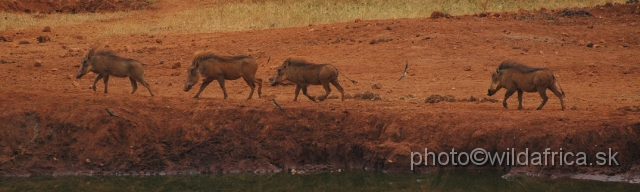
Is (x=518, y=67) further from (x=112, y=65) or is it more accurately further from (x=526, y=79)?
(x=112, y=65)

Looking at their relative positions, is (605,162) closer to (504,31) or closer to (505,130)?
(505,130)

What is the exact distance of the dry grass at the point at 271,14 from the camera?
20.1m

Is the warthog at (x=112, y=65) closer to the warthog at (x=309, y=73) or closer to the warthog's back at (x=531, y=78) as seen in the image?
the warthog at (x=309, y=73)

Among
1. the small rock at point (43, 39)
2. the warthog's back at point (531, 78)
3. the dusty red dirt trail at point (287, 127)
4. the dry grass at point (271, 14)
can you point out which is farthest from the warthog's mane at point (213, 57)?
the small rock at point (43, 39)

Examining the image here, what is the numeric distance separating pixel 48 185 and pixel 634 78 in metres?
9.57

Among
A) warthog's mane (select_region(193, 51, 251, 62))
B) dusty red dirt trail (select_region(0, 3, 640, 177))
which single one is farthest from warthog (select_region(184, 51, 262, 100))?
dusty red dirt trail (select_region(0, 3, 640, 177))

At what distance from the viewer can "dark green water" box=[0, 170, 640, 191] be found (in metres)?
10.2

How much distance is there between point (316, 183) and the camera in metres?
10.6

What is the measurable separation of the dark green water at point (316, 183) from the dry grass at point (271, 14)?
30.1 feet

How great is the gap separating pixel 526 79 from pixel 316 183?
3.01 meters

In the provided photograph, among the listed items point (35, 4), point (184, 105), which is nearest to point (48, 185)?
point (184, 105)

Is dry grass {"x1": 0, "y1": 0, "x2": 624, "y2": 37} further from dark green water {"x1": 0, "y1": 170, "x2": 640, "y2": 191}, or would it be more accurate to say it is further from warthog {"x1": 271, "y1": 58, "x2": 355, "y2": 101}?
dark green water {"x1": 0, "y1": 170, "x2": 640, "y2": 191}

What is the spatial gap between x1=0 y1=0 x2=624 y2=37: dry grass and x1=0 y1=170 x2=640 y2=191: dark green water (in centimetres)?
917

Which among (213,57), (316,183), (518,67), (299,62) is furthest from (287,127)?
(518,67)
